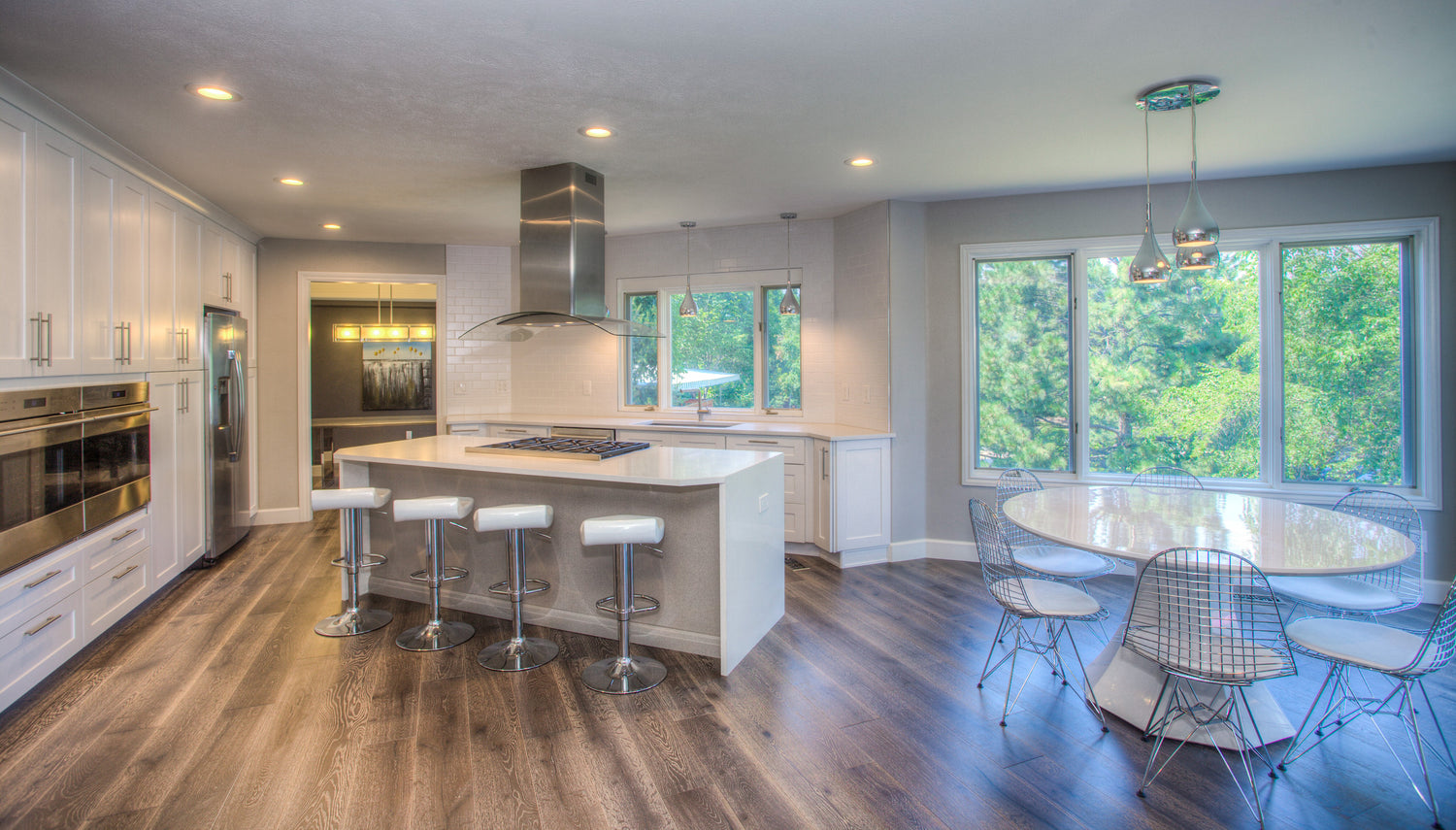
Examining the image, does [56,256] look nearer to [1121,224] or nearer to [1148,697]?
[1148,697]

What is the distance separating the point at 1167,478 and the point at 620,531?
3.51 meters

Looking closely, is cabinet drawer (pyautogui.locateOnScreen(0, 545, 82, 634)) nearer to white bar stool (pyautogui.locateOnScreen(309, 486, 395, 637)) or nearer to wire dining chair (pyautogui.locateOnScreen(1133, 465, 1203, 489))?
white bar stool (pyautogui.locateOnScreen(309, 486, 395, 637))

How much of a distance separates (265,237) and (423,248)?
1251mm

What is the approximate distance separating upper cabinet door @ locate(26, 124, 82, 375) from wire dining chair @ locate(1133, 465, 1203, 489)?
18.3 ft

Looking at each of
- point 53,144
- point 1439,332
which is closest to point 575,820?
point 53,144

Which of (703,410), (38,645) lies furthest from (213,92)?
(703,410)

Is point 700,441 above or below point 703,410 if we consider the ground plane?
below

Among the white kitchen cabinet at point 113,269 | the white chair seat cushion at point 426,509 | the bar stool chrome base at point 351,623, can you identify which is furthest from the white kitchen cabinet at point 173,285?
the white chair seat cushion at point 426,509

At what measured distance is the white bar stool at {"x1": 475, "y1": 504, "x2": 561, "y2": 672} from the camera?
10.1 feet

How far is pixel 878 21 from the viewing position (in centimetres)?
232

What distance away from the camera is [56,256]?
298 centimetres

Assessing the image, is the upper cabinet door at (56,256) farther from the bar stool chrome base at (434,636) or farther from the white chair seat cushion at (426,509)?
the bar stool chrome base at (434,636)

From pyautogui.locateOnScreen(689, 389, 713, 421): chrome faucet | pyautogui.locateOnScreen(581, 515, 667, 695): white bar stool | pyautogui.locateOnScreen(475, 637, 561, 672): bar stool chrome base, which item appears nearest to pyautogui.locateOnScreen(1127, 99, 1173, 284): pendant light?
pyautogui.locateOnScreen(581, 515, 667, 695): white bar stool

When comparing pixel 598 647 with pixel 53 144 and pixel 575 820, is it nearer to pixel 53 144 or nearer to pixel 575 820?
pixel 575 820
